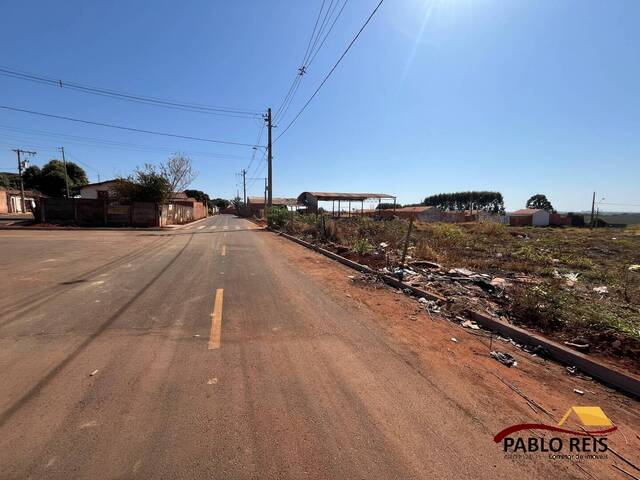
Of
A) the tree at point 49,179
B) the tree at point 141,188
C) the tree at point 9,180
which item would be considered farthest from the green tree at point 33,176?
the tree at point 141,188

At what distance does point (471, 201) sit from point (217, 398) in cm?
13130

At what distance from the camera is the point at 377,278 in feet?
29.7

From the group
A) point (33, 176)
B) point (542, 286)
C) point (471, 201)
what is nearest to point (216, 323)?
point (542, 286)

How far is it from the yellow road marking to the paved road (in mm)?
33

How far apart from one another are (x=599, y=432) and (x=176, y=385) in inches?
155

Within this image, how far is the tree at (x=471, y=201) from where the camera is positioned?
118 meters

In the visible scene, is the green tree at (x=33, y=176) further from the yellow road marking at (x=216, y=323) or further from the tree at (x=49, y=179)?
the yellow road marking at (x=216, y=323)

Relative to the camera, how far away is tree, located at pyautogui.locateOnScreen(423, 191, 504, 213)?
117562mm

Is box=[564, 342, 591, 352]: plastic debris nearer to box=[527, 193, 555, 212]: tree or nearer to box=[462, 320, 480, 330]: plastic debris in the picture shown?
box=[462, 320, 480, 330]: plastic debris

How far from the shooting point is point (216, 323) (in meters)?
5.20

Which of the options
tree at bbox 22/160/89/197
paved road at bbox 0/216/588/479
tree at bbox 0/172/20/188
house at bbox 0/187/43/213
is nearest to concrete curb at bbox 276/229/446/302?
paved road at bbox 0/216/588/479

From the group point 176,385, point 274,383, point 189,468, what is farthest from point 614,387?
point 176,385

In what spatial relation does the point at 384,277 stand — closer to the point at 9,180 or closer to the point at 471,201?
the point at 9,180

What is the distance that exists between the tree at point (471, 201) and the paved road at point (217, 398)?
381ft
